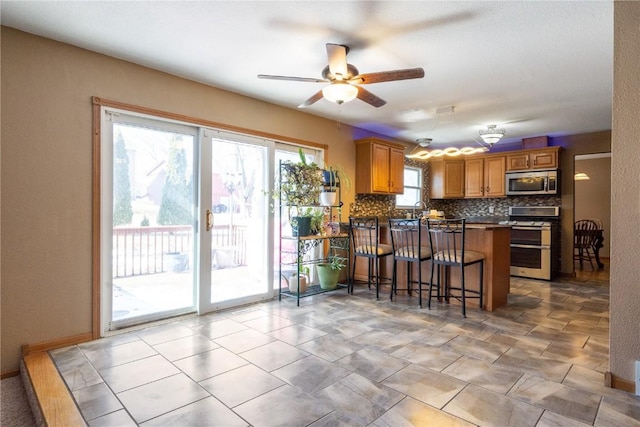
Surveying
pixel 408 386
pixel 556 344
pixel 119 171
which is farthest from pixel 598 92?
pixel 119 171

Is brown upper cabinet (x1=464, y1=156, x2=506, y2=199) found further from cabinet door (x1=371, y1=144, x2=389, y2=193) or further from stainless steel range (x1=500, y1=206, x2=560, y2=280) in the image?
cabinet door (x1=371, y1=144, x2=389, y2=193)

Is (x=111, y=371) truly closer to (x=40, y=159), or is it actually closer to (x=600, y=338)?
(x=40, y=159)

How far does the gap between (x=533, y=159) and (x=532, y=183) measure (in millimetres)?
420

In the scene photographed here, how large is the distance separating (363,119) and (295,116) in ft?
3.49

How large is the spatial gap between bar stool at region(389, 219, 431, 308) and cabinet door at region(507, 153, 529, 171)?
2929 mm

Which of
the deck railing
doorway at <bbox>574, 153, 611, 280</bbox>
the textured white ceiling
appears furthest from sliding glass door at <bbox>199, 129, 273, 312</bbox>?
doorway at <bbox>574, 153, 611, 280</bbox>

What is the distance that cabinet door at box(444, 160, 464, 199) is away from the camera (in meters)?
6.81

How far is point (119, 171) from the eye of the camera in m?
3.14

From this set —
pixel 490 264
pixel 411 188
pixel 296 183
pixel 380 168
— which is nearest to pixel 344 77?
pixel 296 183

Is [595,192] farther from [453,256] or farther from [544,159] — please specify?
[453,256]

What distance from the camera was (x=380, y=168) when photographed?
5.43 meters

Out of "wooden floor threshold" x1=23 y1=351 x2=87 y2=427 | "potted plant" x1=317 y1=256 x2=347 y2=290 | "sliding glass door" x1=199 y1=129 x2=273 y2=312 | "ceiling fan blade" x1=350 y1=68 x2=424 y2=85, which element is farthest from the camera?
"potted plant" x1=317 y1=256 x2=347 y2=290

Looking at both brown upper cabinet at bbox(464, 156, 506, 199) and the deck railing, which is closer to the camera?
the deck railing

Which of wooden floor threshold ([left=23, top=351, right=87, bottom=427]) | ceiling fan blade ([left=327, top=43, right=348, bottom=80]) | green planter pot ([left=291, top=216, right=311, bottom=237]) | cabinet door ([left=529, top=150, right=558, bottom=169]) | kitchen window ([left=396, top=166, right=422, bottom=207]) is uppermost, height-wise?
ceiling fan blade ([left=327, top=43, right=348, bottom=80])
